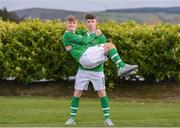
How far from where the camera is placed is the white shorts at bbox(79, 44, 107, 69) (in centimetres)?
1167

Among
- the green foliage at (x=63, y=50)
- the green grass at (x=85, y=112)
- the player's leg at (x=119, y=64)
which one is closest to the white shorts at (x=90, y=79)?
the player's leg at (x=119, y=64)

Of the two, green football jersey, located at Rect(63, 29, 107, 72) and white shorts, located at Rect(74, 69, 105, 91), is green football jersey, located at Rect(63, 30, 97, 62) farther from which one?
white shorts, located at Rect(74, 69, 105, 91)

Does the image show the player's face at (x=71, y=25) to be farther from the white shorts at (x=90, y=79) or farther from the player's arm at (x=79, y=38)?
the white shorts at (x=90, y=79)

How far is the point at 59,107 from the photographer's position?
622 inches

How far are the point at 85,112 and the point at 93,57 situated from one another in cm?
320

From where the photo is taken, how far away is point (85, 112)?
14.6 m

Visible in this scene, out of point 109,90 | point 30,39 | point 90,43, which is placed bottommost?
point 109,90

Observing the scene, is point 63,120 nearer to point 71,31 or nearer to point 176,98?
point 71,31

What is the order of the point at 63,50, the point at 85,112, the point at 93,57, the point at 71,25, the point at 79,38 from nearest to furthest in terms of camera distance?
1. the point at 93,57
2. the point at 79,38
3. the point at 71,25
4. the point at 85,112
5. the point at 63,50

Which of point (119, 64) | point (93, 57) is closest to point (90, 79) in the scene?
point (93, 57)

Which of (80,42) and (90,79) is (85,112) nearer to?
(90,79)

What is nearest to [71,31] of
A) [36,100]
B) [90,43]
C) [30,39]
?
[90,43]

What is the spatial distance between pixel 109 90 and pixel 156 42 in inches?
73.4

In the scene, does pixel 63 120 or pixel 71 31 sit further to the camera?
pixel 63 120
